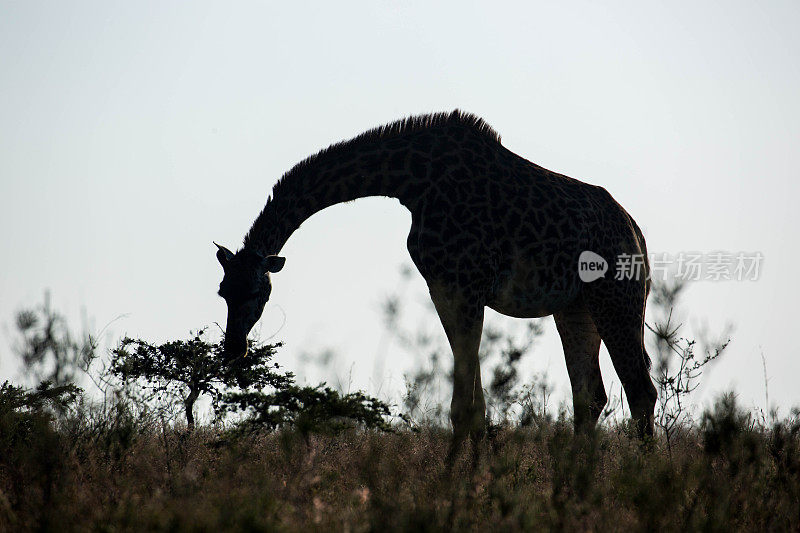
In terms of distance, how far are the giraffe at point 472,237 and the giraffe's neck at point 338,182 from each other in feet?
0.04

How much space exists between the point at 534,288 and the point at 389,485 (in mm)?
Result: 3291

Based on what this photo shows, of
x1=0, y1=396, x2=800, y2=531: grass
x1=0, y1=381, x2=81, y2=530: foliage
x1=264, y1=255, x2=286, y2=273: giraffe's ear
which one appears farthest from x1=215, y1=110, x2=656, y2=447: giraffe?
x1=0, y1=381, x2=81, y2=530: foliage

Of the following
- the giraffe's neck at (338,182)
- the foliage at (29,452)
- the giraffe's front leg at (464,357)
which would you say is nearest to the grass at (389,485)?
the foliage at (29,452)

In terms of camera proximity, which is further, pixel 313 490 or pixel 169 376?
pixel 169 376

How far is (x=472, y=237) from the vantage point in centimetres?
750

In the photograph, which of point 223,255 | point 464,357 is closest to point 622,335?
point 464,357

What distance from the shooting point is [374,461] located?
509 cm

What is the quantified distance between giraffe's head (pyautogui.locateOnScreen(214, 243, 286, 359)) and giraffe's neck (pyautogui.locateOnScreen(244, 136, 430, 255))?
269 mm

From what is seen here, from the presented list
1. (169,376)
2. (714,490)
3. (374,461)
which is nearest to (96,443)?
(374,461)

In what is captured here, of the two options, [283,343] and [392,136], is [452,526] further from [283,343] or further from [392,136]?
[283,343]

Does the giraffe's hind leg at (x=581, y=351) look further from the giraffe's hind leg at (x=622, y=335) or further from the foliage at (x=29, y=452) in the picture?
the foliage at (x=29, y=452)

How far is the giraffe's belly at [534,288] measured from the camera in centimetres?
780

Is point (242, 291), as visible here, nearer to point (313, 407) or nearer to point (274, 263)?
point (274, 263)

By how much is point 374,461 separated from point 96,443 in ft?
8.55
